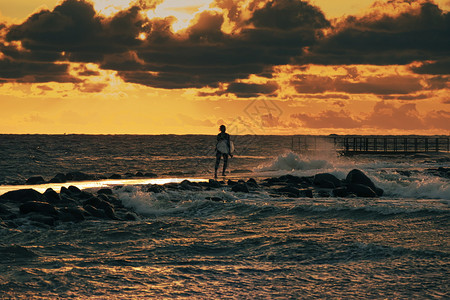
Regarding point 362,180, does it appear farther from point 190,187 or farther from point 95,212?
point 95,212

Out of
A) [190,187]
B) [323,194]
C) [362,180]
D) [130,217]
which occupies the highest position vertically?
[362,180]

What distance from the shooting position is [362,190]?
66.1 ft

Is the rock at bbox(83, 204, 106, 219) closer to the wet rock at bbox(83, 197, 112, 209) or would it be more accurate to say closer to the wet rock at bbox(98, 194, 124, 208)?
the wet rock at bbox(83, 197, 112, 209)

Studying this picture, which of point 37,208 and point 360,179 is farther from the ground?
point 360,179

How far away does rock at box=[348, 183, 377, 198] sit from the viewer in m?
20.0

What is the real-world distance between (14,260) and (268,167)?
29495 mm

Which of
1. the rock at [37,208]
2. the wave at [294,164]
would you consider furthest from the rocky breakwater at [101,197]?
the wave at [294,164]

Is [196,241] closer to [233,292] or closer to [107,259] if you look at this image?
[107,259]

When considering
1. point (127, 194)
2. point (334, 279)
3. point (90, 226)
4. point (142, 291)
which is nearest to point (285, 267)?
point (334, 279)

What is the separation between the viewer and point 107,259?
9570 mm

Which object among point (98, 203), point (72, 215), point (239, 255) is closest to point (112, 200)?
point (98, 203)

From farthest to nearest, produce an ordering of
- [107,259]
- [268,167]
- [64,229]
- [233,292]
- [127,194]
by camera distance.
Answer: [268,167]
[127,194]
[64,229]
[107,259]
[233,292]

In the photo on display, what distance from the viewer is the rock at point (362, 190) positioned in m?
20.0

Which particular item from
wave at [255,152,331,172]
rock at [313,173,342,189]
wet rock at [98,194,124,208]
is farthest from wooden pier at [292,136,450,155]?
wet rock at [98,194,124,208]
